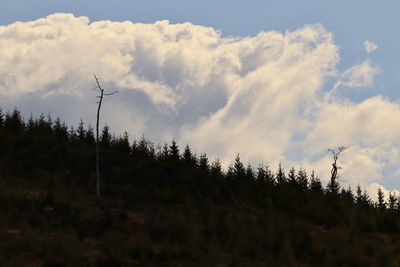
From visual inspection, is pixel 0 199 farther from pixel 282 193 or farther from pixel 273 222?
pixel 282 193

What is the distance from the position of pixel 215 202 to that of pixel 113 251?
12.1m

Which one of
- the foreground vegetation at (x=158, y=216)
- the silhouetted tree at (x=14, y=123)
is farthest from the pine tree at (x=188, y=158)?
the silhouetted tree at (x=14, y=123)

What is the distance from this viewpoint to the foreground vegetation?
19156 millimetres

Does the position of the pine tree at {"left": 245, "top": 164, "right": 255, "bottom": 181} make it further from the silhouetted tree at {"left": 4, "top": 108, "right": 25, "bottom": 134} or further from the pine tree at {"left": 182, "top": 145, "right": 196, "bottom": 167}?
the silhouetted tree at {"left": 4, "top": 108, "right": 25, "bottom": 134}

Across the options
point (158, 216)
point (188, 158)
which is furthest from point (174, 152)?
point (158, 216)

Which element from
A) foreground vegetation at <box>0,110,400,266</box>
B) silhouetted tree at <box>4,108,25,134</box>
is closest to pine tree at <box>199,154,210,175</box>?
foreground vegetation at <box>0,110,400,266</box>

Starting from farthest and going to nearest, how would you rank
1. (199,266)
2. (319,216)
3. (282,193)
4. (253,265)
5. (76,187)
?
(282,193)
(319,216)
(76,187)
(253,265)
(199,266)

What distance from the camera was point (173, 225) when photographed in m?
22.7

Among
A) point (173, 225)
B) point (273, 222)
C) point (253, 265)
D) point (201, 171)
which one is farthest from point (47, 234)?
point (201, 171)

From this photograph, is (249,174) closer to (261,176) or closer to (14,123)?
(261,176)

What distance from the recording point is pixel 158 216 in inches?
973

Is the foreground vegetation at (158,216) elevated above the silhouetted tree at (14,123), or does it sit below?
below

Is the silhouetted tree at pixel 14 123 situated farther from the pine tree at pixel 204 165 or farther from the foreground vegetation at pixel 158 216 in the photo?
the pine tree at pixel 204 165

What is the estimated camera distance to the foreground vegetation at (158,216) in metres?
19.2
